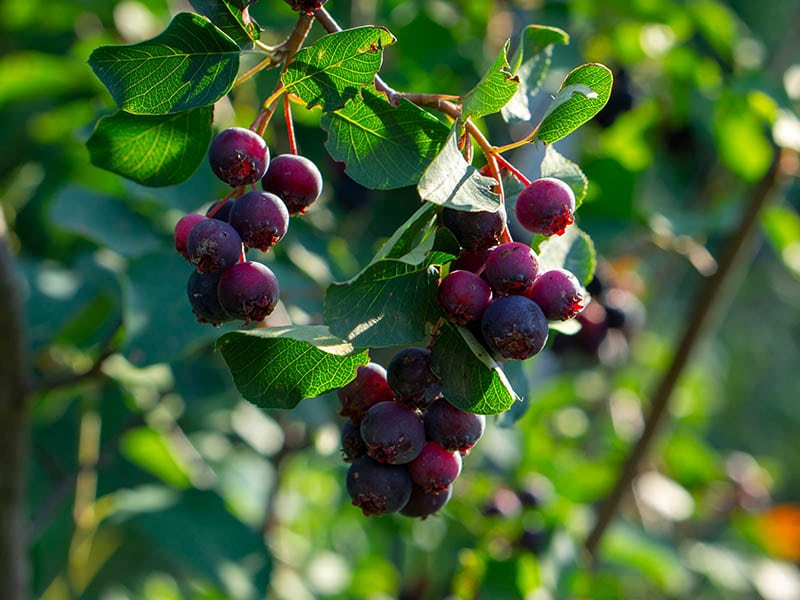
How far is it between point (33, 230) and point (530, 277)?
55.0 inches

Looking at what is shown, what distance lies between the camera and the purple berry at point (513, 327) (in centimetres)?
60

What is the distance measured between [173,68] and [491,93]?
234 millimetres

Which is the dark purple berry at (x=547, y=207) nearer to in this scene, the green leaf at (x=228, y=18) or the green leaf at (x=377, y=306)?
the green leaf at (x=377, y=306)

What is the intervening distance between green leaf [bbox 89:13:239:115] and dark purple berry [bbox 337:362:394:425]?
0.24 m

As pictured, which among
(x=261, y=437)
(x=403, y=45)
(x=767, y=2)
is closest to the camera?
(x=403, y=45)

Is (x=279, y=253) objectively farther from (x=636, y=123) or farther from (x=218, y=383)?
(x=636, y=123)

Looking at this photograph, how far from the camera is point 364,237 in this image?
1.52m

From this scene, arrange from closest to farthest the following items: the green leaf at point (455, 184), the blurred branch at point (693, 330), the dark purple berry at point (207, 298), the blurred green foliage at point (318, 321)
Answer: the green leaf at point (455, 184), the dark purple berry at point (207, 298), the blurred green foliage at point (318, 321), the blurred branch at point (693, 330)

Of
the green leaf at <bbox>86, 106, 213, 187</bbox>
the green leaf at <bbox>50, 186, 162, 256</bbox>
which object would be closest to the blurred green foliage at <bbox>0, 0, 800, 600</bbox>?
the green leaf at <bbox>50, 186, 162, 256</bbox>

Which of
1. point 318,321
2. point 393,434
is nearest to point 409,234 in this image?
point 393,434

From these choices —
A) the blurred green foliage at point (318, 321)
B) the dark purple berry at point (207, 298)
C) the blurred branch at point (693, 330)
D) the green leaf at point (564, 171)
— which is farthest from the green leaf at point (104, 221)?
the blurred branch at point (693, 330)

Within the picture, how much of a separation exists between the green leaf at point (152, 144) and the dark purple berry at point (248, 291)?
6.4 inches

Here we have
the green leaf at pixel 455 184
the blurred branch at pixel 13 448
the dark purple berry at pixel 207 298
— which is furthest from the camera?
the blurred branch at pixel 13 448

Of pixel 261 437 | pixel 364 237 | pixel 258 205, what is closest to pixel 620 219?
pixel 364 237
